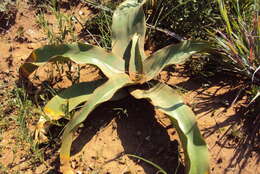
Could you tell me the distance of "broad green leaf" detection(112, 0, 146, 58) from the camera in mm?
2365

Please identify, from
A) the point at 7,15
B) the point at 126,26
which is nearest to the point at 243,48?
the point at 126,26

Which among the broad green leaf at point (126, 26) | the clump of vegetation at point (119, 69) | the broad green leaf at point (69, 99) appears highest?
the broad green leaf at point (126, 26)

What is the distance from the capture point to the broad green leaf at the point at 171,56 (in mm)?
2164

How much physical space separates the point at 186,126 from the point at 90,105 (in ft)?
1.68

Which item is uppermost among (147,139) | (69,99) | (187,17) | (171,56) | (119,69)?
(187,17)

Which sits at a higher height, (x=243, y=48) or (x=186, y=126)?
(x=243, y=48)

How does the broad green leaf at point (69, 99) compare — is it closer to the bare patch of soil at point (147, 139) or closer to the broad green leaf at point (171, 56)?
the bare patch of soil at point (147, 139)

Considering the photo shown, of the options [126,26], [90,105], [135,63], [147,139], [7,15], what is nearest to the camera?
[90,105]

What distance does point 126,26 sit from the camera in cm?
240

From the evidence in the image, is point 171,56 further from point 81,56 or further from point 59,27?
point 59,27

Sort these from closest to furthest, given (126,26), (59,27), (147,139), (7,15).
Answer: (147,139)
(126,26)
(59,27)
(7,15)

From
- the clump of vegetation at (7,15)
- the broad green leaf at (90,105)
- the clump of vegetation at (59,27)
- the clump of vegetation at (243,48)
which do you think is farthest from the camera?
the clump of vegetation at (7,15)

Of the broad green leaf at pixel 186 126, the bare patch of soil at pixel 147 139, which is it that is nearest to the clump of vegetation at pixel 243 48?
the bare patch of soil at pixel 147 139

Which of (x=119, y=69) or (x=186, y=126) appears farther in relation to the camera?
(x=119, y=69)
